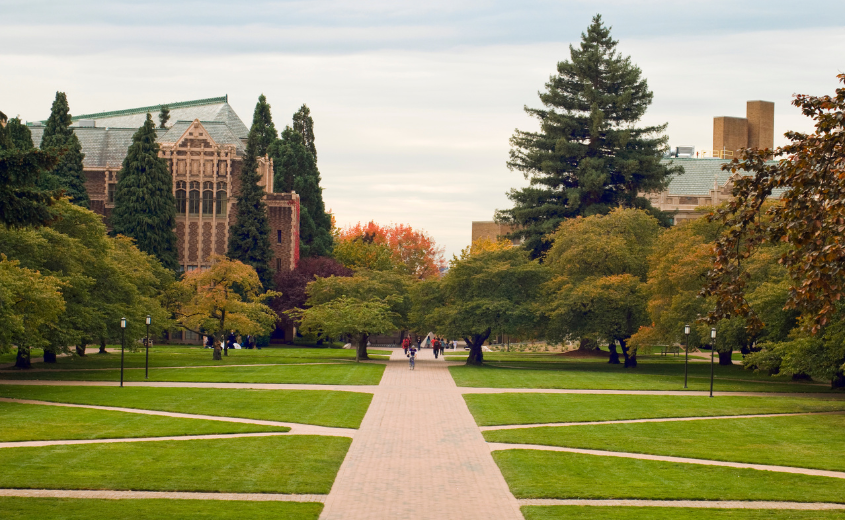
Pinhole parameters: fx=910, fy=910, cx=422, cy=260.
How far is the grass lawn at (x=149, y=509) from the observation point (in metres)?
12.8

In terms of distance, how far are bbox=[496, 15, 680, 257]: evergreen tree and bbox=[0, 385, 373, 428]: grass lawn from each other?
35489 millimetres

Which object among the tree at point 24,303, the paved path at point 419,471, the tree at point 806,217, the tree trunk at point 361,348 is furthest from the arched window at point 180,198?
the tree at point 806,217

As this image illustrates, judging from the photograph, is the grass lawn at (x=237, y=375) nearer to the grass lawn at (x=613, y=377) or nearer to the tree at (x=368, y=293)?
the grass lawn at (x=613, y=377)

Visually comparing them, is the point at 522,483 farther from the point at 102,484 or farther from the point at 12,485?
the point at 12,485

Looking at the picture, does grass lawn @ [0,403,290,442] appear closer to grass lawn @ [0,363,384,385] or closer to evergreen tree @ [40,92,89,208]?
grass lawn @ [0,363,384,385]

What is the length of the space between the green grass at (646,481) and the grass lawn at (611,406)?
250 inches

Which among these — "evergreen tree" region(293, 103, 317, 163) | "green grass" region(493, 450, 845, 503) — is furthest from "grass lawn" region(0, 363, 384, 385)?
"evergreen tree" region(293, 103, 317, 163)

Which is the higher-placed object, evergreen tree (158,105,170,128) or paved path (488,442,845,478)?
evergreen tree (158,105,170,128)

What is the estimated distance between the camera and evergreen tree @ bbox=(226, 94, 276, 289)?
7111 cm

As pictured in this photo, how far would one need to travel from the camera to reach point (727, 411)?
2778 centimetres

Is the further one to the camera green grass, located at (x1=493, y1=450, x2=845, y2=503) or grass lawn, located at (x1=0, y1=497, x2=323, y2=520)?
green grass, located at (x1=493, y1=450, x2=845, y2=503)

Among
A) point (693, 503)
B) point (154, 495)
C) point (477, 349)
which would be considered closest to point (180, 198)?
point (477, 349)

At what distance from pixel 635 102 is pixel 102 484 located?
2233 inches

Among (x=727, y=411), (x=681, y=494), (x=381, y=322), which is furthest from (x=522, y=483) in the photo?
(x=381, y=322)
